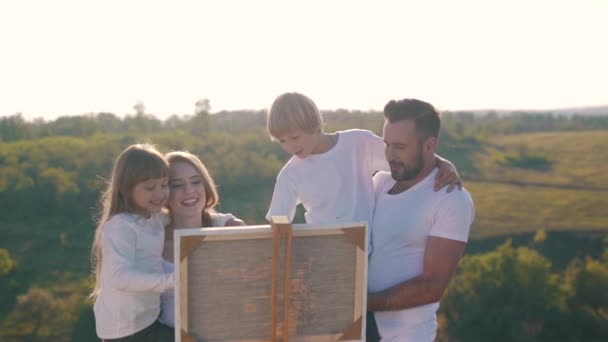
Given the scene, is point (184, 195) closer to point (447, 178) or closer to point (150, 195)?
point (150, 195)

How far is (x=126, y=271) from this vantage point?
10.7 ft

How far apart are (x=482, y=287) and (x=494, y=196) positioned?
11764mm

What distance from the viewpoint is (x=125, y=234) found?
337 cm

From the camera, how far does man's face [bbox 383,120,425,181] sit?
3.39 m

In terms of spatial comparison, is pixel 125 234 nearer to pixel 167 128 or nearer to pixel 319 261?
pixel 319 261

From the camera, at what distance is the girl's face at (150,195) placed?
3.45 m

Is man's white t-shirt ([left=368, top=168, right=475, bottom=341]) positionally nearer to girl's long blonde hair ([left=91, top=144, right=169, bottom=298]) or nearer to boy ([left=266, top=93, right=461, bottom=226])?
boy ([left=266, top=93, right=461, bottom=226])

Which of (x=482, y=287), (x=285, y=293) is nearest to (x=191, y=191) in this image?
(x=285, y=293)

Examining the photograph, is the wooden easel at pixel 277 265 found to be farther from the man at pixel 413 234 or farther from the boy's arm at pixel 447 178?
the boy's arm at pixel 447 178

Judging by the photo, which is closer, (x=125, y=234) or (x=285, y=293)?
(x=285, y=293)

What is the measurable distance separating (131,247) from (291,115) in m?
0.97

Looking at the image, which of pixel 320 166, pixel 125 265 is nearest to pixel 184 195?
pixel 125 265

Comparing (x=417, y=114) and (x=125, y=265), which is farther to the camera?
(x=417, y=114)

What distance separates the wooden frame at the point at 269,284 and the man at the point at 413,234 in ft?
1.45
